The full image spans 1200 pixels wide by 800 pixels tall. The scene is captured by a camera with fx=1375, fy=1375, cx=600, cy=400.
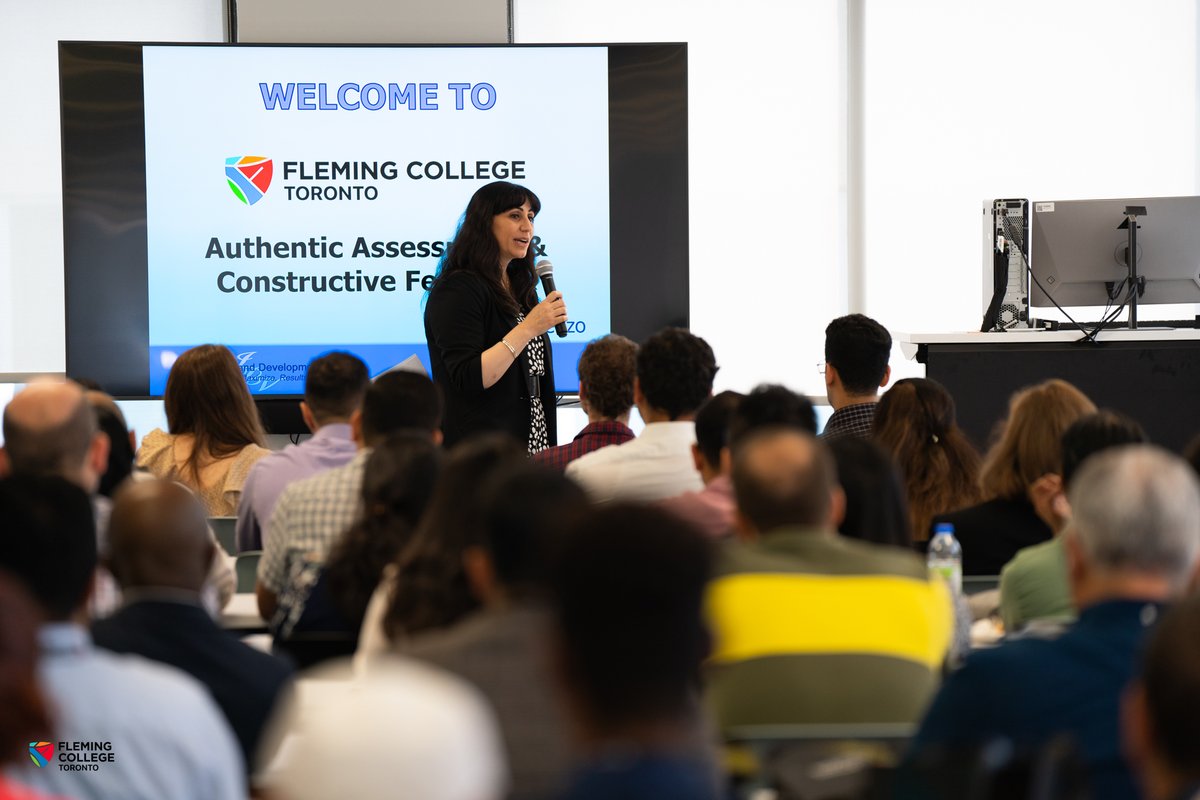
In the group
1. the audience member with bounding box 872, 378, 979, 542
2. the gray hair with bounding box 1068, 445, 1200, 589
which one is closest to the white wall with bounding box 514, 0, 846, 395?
the audience member with bounding box 872, 378, 979, 542

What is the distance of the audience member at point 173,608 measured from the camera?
1917 mm

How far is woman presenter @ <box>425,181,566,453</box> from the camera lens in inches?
184

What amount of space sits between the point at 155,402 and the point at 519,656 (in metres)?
6.17

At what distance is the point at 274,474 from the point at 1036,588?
6.36 feet

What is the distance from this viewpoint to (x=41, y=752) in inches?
75.5

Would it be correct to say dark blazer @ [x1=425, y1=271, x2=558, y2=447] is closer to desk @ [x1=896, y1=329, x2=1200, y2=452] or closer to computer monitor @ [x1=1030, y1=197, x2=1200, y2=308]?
desk @ [x1=896, y1=329, x2=1200, y2=452]

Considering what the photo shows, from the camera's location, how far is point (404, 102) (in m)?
6.43

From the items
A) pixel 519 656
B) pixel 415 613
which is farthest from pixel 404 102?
pixel 519 656

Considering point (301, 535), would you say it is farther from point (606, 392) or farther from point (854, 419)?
point (854, 419)

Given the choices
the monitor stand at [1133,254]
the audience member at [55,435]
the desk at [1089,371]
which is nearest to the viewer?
the audience member at [55,435]

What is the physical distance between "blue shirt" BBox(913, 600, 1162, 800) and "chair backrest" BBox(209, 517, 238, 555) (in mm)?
2530

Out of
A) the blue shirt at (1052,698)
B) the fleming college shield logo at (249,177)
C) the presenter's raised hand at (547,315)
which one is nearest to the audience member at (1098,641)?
the blue shirt at (1052,698)

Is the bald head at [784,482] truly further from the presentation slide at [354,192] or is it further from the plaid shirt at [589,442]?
the presentation slide at [354,192]

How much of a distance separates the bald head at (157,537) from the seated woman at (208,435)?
2.24 meters
